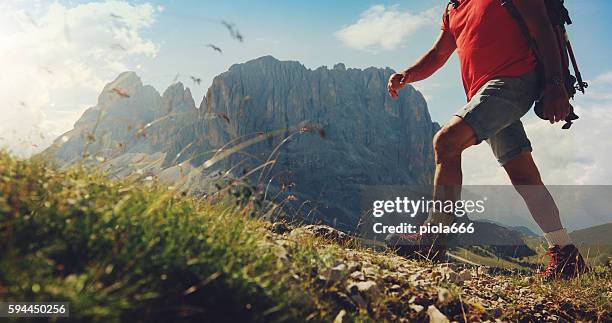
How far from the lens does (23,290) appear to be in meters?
1.96

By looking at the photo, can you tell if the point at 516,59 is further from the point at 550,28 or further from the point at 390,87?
the point at 390,87

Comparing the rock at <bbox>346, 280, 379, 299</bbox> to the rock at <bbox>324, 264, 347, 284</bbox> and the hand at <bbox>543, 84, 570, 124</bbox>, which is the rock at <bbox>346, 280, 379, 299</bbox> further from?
the hand at <bbox>543, 84, 570, 124</bbox>

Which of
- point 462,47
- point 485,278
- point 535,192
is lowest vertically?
point 485,278

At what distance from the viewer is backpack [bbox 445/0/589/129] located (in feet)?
18.4

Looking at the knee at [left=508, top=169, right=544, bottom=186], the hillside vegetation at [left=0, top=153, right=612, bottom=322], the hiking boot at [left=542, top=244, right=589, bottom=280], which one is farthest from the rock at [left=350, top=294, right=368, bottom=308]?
the knee at [left=508, top=169, right=544, bottom=186]

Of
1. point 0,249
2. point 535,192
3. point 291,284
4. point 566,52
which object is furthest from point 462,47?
point 0,249

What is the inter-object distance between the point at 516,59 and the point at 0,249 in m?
5.50

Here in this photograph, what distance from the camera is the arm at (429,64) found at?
707 cm

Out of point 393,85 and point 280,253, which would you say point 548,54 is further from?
point 280,253

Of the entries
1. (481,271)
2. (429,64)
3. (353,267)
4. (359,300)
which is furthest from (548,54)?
(359,300)

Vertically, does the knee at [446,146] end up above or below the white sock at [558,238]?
above

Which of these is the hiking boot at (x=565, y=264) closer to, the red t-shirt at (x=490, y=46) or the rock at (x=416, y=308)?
the red t-shirt at (x=490, y=46)

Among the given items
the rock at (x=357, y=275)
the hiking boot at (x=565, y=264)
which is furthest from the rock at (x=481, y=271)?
the rock at (x=357, y=275)

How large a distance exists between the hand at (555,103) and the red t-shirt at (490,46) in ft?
1.22
